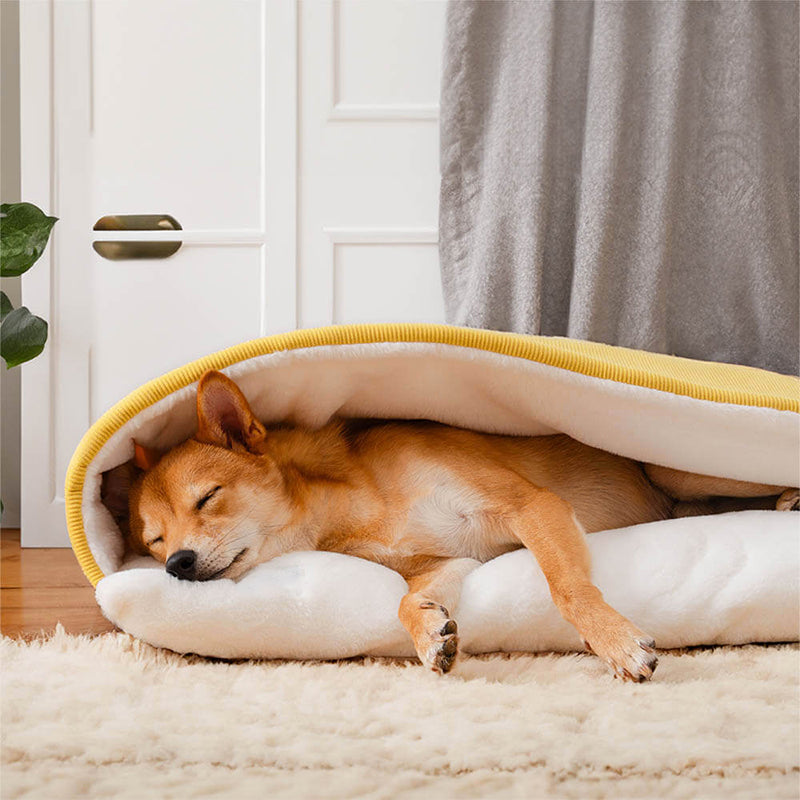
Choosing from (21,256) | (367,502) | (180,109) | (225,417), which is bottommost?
(367,502)

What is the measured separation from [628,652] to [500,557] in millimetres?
295

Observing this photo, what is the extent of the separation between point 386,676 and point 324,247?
1.55 meters

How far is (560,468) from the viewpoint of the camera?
1.53 metres

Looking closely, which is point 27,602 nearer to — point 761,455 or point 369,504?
point 369,504

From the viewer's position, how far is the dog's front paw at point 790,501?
1415mm

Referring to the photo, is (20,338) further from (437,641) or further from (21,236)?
(437,641)

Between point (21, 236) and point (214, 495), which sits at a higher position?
point (21, 236)

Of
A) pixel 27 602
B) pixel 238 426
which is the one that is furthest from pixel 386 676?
pixel 27 602

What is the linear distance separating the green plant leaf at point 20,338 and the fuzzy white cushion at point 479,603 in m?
1.09

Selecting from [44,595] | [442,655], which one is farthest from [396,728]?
[44,595]

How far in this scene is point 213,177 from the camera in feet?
7.77

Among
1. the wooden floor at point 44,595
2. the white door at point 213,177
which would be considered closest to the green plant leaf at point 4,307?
the white door at point 213,177

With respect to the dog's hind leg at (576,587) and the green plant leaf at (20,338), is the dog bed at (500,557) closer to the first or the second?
the dog's hind leg at (576,587)

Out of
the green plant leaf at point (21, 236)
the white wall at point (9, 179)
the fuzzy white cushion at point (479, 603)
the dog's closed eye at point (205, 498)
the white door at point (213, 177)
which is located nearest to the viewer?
the fuzzy white cushion at point (479, 603)
